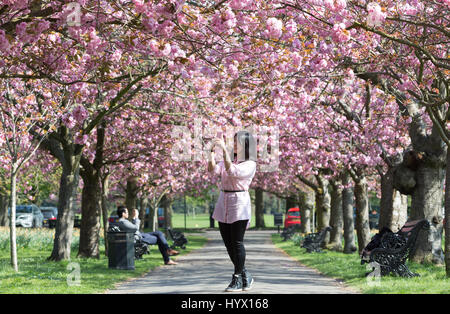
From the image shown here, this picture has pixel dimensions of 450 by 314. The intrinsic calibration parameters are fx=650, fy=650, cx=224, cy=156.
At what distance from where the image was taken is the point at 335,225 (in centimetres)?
2433

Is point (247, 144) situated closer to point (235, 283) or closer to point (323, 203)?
point (235, 283)

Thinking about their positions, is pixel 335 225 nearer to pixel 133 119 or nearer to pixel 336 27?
pixel 133 119

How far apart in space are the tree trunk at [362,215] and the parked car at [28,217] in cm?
2815

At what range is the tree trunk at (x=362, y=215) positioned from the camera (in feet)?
62.3

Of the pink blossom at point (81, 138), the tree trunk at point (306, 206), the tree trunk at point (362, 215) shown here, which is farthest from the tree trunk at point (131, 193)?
the tree trunk at point (306, 206)

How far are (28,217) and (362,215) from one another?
96.9 feet

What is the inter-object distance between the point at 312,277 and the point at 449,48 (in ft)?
16.0

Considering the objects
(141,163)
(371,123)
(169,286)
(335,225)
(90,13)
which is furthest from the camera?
(335,225)

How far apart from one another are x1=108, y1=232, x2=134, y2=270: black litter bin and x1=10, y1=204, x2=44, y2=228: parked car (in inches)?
1200

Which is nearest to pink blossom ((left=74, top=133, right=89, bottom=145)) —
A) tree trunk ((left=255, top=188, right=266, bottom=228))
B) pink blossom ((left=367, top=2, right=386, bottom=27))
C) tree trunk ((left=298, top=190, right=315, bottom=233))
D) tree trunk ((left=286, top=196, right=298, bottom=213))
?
pink blossom ((left=367, top=2, right=386, bottom=27))

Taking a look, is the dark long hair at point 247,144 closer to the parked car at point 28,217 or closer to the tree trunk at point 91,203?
the tree trunk at point 91,203

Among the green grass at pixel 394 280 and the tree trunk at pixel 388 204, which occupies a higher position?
the tree trunk at pixel 388 204

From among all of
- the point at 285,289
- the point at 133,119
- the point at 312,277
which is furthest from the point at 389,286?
the point at 133,119

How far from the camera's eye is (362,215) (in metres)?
19.1
